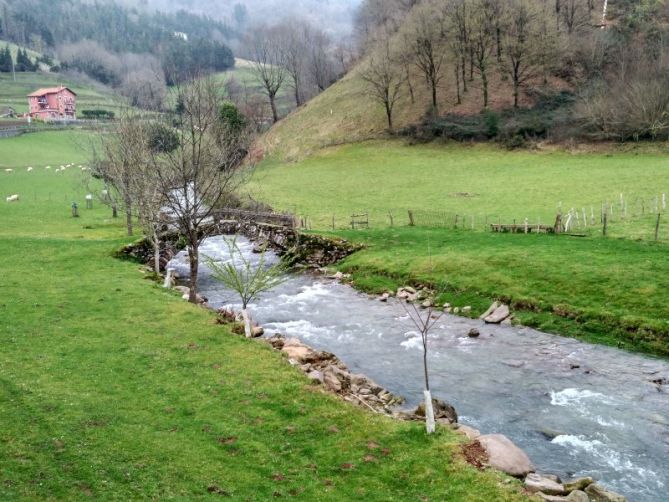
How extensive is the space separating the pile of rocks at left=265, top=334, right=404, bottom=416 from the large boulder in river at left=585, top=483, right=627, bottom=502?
702 centimetres

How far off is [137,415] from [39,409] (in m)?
3.02

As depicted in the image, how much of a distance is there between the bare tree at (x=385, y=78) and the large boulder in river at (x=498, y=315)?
216 ft

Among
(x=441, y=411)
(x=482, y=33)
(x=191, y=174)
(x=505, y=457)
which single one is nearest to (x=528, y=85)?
(x=482, y=33)

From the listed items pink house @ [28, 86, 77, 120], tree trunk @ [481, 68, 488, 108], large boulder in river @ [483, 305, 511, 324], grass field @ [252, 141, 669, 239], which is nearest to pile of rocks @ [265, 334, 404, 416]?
large boulder in river @ [483, 305, 511, 324]

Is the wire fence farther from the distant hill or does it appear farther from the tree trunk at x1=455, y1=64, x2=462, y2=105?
the tree trunk at x1=455, y1=64, x2=462, y2=105

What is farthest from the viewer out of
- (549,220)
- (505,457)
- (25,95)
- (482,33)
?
(25,95)

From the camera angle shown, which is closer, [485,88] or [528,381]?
[528,381]

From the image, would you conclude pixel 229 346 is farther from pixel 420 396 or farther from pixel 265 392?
pixel 420 396

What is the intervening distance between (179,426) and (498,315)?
19.5m

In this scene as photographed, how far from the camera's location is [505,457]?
16047mm

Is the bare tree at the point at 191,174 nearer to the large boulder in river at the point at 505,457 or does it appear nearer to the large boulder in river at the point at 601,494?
the large boulder in river at the point at 505,457

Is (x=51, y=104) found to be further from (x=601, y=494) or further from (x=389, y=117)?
(x=601, y=494)

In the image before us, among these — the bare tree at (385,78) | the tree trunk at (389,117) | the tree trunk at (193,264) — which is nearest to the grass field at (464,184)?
the tree trunk at (389,117)

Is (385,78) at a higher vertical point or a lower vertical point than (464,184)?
higher
